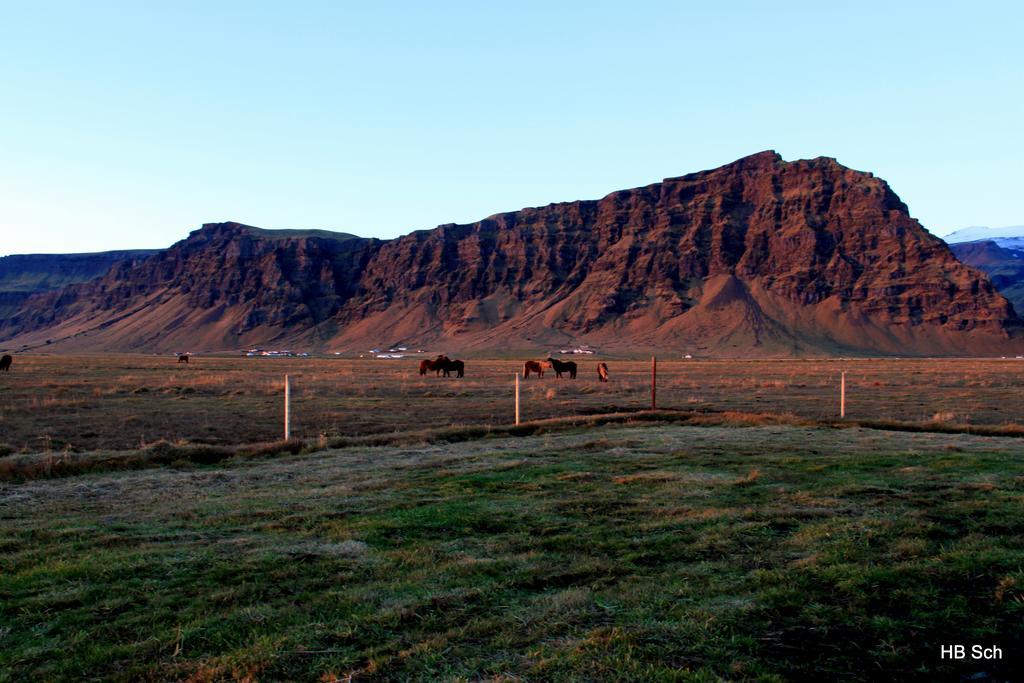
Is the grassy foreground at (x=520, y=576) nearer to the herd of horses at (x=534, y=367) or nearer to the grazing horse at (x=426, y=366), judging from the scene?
the herd of horses at (x=534, y=367)

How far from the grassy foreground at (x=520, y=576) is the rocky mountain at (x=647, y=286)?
405ft

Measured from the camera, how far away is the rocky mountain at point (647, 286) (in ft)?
474

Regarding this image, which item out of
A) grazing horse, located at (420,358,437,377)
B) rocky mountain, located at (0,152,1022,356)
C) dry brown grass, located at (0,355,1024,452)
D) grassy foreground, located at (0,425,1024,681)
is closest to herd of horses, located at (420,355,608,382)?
grazing horse, located at (420,358,437,377)

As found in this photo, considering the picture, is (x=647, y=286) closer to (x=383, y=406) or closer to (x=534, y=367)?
(x=534, y=367)

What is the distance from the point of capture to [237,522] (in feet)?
30.4

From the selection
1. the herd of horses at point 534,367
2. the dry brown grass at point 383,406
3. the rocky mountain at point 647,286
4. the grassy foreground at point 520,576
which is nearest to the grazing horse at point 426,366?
the herd of horses at point 534,367

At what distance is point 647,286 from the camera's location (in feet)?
533

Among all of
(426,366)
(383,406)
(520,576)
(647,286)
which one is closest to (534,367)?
(426,366)

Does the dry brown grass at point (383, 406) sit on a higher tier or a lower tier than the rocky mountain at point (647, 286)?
lower

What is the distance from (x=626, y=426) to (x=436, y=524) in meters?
11.9

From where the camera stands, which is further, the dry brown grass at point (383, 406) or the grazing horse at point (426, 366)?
the grazing horse at point (426, 366)

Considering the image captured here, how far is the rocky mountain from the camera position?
145 m

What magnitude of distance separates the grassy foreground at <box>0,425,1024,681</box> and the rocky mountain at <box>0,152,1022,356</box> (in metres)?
123

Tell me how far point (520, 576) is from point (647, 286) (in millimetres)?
158430
